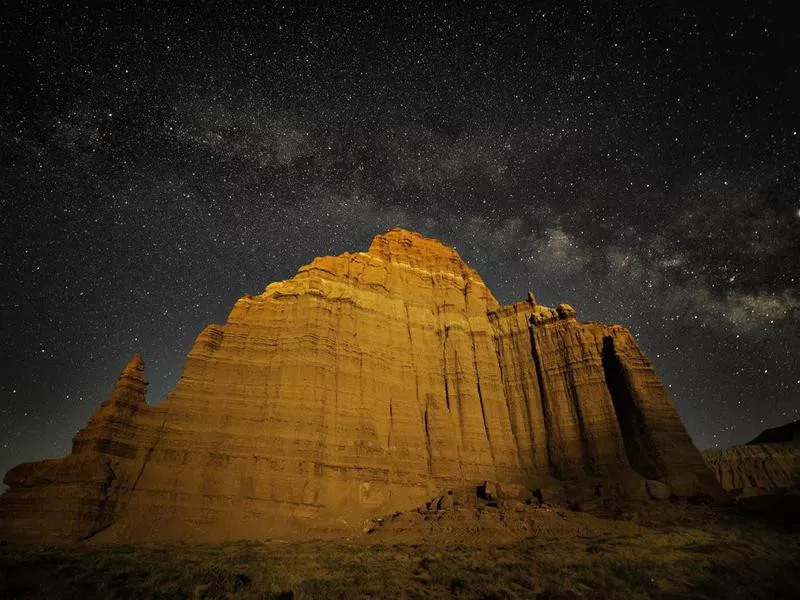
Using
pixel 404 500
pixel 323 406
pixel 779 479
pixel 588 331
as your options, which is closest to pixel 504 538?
pixel 404 500

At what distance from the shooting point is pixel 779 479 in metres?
60.4

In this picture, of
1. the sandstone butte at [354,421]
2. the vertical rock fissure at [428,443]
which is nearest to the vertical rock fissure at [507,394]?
the sandstone butte at [354,421]

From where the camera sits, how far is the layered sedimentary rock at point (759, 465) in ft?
198

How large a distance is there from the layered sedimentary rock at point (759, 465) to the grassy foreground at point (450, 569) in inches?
2130

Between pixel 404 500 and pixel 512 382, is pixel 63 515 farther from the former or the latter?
pixel 512 382

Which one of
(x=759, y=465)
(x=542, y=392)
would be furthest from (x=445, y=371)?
(x=759, y=465)

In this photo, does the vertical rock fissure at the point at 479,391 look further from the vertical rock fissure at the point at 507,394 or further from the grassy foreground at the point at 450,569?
the grassy foreground at the point at 450,569

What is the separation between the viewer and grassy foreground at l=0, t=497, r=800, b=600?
12219mm

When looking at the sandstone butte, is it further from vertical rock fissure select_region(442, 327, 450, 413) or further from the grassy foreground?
the grassy foreground

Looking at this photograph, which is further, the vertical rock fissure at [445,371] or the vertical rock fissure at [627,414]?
the vertical rock fissure at [445,371]

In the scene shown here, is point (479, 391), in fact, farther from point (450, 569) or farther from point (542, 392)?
point (450, 569)

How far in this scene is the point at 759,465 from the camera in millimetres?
63344

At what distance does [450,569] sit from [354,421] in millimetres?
20074

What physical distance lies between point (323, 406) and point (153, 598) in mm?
22137
